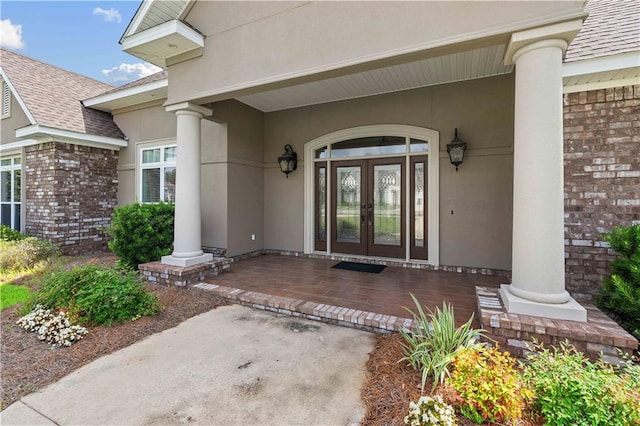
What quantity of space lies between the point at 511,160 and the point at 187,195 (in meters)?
6.06

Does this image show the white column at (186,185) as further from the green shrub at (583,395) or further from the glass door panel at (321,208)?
the green shrub at (583,395)

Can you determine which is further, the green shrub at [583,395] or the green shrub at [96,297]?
the green shrub at [96,297]

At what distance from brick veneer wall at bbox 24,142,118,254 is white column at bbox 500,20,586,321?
391 inches

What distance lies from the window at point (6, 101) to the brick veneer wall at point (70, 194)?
5.34 ft

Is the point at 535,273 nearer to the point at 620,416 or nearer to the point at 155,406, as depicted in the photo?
the point at 620,416

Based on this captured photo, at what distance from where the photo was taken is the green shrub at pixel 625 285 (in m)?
2.97

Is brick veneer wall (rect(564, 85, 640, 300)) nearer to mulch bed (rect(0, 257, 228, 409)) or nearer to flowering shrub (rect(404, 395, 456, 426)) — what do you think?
flowering shrub (rect(404, 395, 456, 426))

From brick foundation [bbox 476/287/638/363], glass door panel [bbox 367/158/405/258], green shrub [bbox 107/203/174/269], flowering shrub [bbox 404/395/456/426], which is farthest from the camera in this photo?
glass door panel [bbox 367/158/405/258]

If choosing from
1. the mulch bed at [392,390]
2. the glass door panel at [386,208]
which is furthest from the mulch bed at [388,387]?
the glass door panel at [386,208]

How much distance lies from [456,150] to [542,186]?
2778 millimetres

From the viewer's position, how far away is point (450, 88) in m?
5.70

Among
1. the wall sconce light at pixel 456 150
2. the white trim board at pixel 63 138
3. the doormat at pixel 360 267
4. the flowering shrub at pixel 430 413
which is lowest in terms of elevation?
the flowering shrub at pixel 430 413

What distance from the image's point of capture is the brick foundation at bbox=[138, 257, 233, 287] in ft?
16.1

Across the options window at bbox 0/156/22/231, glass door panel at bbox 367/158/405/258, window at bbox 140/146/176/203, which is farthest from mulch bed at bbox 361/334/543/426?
window at bbox 0/156/22/231
